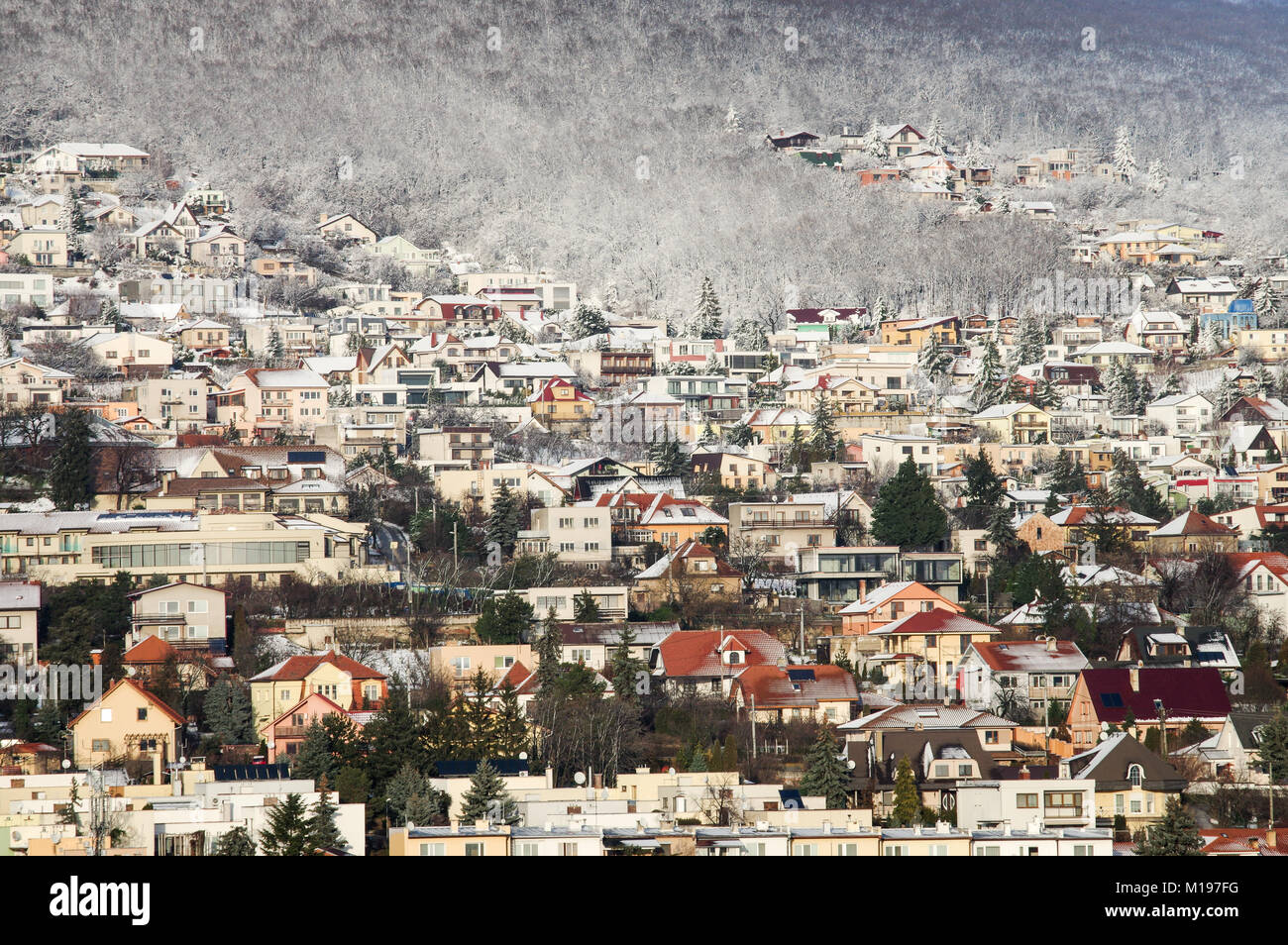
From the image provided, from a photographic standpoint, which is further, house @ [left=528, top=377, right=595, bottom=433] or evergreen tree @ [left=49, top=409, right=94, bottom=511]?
house @ [left=528, top=377, right=595, bottom=433]

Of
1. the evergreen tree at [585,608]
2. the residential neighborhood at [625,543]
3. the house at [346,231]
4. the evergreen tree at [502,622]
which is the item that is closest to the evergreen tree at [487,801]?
the residential neighborhood at [625,543]

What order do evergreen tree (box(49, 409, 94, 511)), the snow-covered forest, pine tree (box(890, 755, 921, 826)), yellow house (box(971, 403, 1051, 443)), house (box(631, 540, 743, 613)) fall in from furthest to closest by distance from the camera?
1. the snow-covered forest
2. yellow house (box(971, 403, 1051, 443))
3. evergreen tree (box(49, 409, 94, 511))
4. house (box(631, 540, 743, 613))
5. pine tree (box(890, 755, 921, 826))

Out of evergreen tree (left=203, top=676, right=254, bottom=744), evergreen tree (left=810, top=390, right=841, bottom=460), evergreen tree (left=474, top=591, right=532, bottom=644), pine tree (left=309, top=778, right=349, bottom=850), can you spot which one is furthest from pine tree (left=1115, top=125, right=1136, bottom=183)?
pine tree (left=309, top=778, right=349, bottom=850)

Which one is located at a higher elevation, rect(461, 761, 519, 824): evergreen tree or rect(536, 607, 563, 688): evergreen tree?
rect(536, 607, 563, 688): evergreen tree

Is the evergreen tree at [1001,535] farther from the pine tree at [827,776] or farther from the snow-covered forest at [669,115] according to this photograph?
the snow-covered forest at [669,115]

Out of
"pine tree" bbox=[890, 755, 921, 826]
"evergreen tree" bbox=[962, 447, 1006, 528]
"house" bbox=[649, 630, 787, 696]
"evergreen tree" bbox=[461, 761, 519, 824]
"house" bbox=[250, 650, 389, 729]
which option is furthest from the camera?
"evergreen tree" bbox=[962, 447, 1006, 528]

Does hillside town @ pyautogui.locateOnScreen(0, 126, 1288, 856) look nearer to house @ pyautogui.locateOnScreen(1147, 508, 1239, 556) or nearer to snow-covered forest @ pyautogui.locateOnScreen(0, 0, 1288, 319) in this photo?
house @ pyautogui.locateOnScreen(1147, 508, 1239, 556)
